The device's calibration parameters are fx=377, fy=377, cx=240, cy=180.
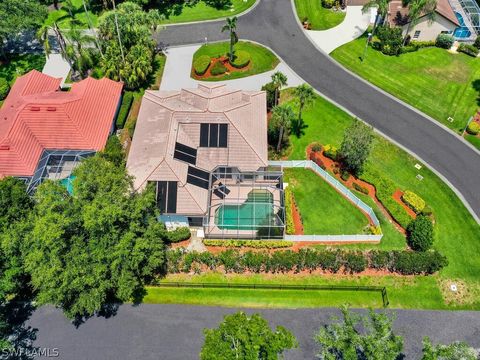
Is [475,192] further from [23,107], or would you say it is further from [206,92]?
[23,107]

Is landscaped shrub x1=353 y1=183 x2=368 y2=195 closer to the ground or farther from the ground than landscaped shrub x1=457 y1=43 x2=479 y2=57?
closer to the ground

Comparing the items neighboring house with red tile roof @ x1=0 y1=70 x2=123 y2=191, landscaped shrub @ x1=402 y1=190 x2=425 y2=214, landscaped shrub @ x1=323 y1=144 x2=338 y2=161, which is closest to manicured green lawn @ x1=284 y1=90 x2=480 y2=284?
landscaped shrub @ x1=402 y1=190 x2=425 y2=214

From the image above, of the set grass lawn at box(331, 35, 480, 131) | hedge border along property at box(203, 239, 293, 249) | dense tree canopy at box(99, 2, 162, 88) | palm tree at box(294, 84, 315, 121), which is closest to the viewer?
hedge border along property at box(203, 239, 293, 249)

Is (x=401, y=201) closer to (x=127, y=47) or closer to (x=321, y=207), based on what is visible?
(x=321, y=207)

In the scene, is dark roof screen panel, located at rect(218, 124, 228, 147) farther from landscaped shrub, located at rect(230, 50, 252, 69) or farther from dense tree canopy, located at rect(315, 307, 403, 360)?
dense tree canopy, located at rect(315, 307, 403, 360)

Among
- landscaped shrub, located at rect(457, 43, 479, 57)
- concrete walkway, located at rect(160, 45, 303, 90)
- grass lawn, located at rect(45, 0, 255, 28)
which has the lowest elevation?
concrete walkway, located at rect(160, 45, 303, 90)

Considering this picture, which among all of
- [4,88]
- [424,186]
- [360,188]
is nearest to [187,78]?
[4,88]
